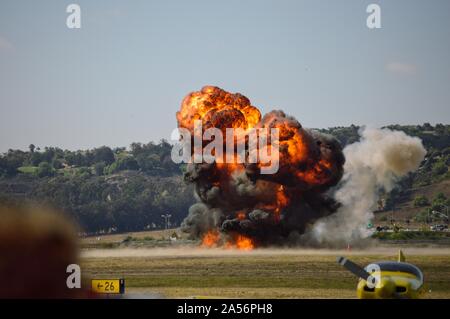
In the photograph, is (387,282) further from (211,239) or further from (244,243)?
(211,239)

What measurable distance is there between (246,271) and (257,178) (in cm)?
3768

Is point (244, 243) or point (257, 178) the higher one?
point (257, 178)

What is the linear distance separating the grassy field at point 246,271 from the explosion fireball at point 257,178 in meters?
5.60

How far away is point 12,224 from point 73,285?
193 centimetres

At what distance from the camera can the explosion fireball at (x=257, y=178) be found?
12331 cm

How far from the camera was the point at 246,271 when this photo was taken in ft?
291

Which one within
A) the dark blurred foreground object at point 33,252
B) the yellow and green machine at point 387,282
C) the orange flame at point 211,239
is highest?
the dark blurred foreground object at point 33,252

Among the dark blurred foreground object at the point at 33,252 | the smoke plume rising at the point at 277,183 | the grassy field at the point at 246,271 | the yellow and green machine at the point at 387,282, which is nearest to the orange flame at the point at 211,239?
the smoke plume rising at the point at 277,183

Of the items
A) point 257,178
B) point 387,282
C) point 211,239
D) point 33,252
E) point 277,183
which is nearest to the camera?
point 33,252

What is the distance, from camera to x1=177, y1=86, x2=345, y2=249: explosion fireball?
123312 mm

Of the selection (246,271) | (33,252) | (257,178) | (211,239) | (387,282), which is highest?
(257,178)

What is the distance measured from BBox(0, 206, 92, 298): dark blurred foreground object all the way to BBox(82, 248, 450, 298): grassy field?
32.8m

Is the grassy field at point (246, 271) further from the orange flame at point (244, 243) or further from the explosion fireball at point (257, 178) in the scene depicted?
the explosion fireball at point (257, 178)

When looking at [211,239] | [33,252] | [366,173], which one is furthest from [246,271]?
[33,252]
